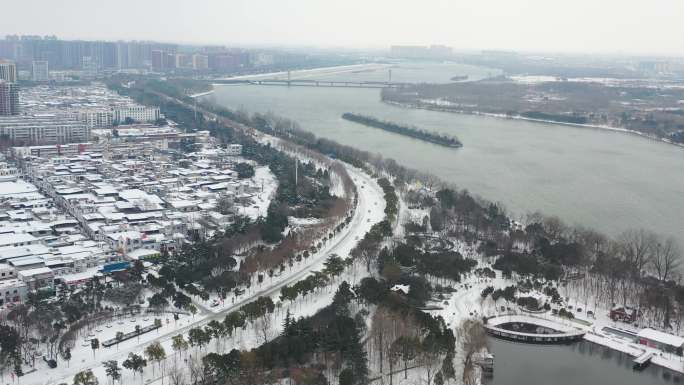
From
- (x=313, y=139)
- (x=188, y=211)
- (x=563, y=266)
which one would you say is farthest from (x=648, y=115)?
(x=188, y=211)

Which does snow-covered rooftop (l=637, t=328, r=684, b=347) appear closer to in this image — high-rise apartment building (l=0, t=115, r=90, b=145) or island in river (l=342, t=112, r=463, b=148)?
island in river (l=342, t=112, r=463, b=148)

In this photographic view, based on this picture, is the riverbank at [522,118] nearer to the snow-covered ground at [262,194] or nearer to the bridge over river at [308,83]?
the bridge over river at [308,83]

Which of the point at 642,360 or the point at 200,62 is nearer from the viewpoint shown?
the point at 642,360

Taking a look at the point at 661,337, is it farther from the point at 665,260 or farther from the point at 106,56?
the point at 106,56

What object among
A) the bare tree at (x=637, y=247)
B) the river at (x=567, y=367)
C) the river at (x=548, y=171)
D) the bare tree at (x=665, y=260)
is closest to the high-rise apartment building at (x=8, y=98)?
the river at (x=548, y=171)

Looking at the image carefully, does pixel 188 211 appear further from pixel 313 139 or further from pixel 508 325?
pixel 313 139

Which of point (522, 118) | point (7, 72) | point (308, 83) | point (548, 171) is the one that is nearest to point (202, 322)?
point (548, 171)
